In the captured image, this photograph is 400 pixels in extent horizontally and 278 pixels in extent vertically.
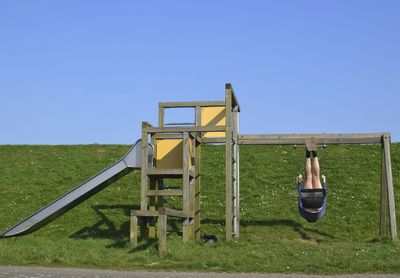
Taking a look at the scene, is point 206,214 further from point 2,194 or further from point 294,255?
point 2,194

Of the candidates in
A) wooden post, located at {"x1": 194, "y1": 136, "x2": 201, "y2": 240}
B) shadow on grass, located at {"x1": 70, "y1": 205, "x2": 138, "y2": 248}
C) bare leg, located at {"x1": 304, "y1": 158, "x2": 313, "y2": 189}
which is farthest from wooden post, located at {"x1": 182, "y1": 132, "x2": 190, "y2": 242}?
→ bare leg, located at {"x1": 304, "y1": 158, "x2": 313, "y2": 189}

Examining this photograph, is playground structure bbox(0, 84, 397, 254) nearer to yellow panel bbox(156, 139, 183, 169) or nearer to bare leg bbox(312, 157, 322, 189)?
yellow panel bbox(156, 139, 183, 169)

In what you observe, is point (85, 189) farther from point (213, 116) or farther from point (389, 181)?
point (389, 181)

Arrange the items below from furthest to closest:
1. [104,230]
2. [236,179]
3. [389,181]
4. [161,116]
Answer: [104,230], [161,116], [236,179], [389,181]

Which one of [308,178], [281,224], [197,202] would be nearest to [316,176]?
[308,178]

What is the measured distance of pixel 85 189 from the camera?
633 inches

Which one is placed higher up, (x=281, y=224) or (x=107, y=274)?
(x=281, y=224)

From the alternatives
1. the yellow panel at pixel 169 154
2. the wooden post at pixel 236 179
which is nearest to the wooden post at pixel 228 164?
the wooden post at pixel 236 179

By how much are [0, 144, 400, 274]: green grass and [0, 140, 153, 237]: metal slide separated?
45 cm

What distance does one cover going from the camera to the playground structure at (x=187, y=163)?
15352 mm

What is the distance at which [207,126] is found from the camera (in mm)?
15688

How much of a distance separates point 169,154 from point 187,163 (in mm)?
1297

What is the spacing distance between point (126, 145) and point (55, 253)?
1598cm

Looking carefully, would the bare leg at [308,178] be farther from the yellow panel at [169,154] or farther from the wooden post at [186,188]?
the yellow panel at [169,154]
